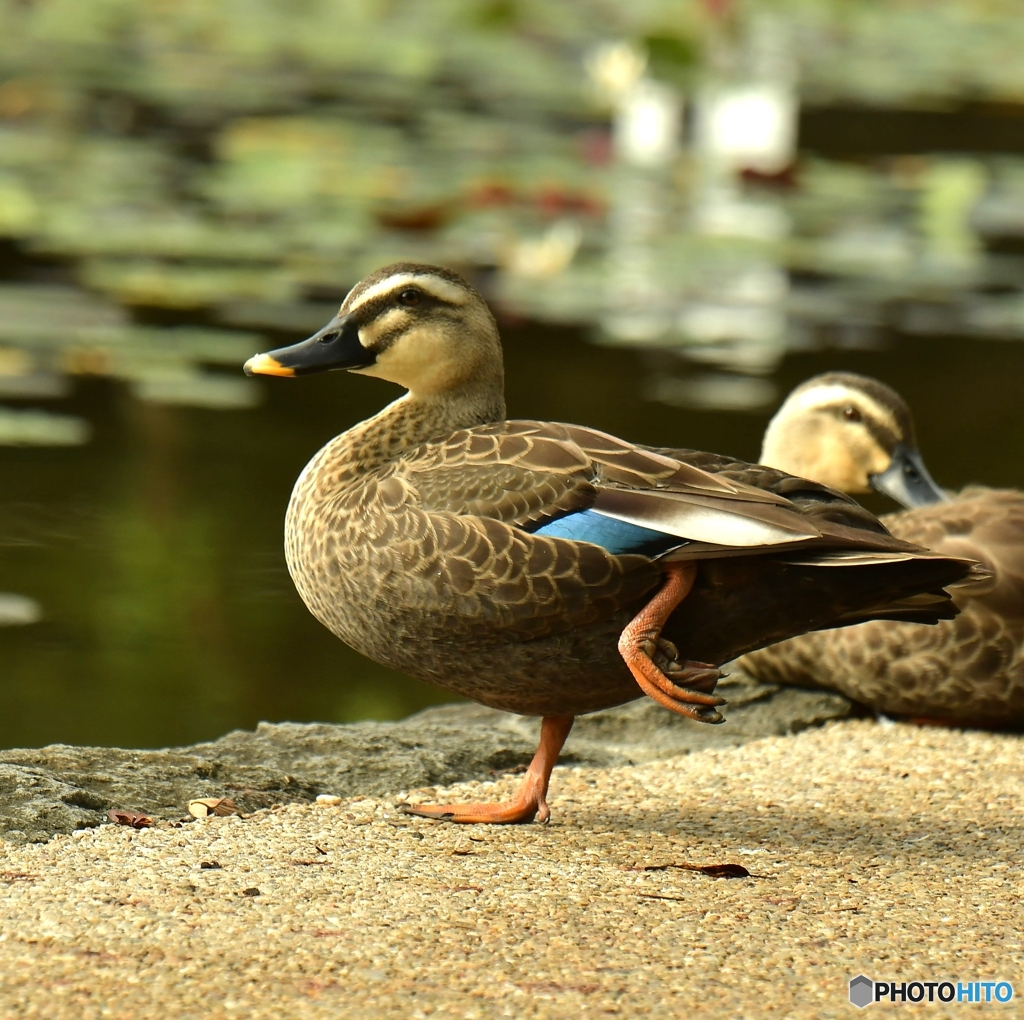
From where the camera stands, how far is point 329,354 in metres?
3.83

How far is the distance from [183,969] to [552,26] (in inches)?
510

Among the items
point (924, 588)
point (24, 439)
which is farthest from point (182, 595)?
point (924, 588)

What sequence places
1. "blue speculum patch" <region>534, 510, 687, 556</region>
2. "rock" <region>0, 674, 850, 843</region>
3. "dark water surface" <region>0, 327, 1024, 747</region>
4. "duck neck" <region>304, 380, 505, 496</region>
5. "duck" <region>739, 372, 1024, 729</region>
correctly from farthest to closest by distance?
"dark water surface" <region>0, 327, 1024, 747</region>
"duck" <region>739, 372, 1024, 729</region>
"duck neck" <region>304, 380, 505, 496</region>
"rock" <region>0, 674, 850, 843</region>
"blue speculum patch" <region>534, 510, 687, 556</region>

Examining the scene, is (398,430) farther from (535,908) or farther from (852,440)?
(852,440)

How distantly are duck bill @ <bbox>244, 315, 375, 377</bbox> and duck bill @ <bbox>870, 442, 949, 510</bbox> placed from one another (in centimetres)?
220

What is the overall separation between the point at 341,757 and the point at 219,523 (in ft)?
7.01

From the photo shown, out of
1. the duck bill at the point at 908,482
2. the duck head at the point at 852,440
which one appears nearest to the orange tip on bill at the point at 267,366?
the duck head at the point at 852,440

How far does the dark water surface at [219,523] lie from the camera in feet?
15.9

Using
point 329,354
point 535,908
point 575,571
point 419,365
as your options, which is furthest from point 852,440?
Answer: point 535,908

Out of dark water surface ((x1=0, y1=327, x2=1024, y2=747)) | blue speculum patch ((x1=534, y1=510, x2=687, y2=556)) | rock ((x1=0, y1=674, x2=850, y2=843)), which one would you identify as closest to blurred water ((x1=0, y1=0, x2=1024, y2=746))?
dark water surface ((x1=0, y1=327, x2=1024, y2=747))

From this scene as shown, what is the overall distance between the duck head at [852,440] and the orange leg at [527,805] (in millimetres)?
2097

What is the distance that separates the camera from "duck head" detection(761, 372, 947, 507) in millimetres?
5434

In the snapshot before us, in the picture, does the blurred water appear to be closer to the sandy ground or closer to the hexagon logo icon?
the sandy ground

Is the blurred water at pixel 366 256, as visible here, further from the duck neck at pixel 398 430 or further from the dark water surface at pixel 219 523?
the duck neck at pixel 398 430
